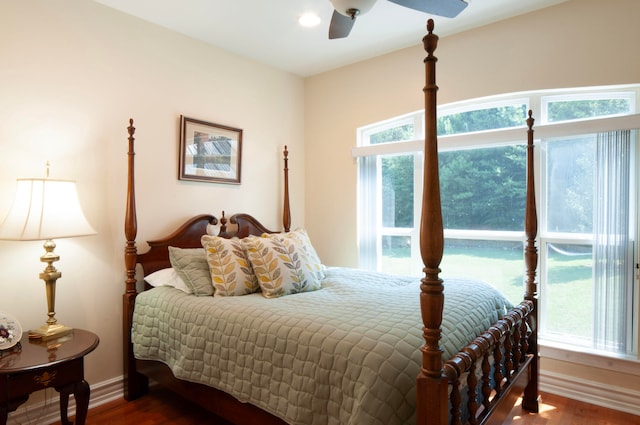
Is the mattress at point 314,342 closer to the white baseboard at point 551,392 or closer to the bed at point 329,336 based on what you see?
the bed at point 329,336

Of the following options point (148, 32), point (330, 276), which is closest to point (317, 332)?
point (330, 276)

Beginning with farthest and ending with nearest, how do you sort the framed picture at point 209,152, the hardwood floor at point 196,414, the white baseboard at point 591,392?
1. the framed picture at point 209,152
2. the white baseboard at point 591,392
3. the hardwood floor at point 196,414

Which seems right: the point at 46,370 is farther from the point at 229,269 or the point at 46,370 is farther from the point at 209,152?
the point at 209,152

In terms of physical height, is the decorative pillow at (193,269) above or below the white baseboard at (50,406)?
above

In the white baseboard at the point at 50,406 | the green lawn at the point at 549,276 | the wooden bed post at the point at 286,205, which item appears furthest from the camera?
the wooden bed post at the point at 286,205

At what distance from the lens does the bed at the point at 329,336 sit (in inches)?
51.3

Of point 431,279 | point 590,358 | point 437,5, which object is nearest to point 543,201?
point 590,358

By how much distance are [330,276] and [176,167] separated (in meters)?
1.49

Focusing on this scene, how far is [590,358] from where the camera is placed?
2.62 m

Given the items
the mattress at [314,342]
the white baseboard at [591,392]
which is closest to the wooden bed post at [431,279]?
the mattress at [314,342]

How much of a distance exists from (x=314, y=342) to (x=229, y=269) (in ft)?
3.41

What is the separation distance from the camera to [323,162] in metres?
4.04

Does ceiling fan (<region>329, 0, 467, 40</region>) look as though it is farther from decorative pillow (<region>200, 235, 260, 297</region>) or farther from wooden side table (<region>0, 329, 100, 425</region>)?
wooden side table (<region>0, 329, 100, 425</region>)

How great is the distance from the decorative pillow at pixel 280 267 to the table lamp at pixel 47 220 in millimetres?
986
